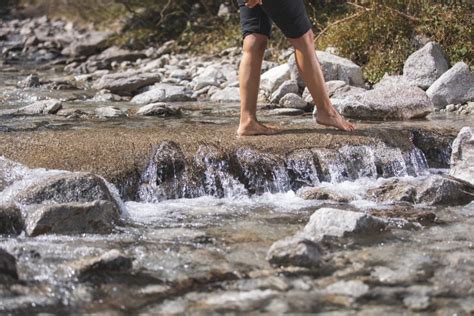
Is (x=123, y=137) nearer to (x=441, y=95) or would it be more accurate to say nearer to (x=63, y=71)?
(x=441, y=95)

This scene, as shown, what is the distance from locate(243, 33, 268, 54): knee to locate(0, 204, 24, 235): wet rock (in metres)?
2.12

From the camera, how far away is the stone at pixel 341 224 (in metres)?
3.95

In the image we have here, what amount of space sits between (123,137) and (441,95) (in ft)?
12.5

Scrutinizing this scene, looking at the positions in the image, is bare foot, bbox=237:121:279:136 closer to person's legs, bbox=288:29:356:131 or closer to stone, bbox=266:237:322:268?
person's legs, bbox=288:29:356:131

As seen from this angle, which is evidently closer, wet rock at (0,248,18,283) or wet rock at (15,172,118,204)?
wet rock at (0,248,18,283)

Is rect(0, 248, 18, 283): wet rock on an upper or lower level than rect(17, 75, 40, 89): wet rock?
lower

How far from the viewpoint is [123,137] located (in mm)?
5852

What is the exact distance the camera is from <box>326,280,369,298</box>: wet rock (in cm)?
317

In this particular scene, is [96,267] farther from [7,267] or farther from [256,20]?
[256,20]

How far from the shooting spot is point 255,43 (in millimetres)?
5480

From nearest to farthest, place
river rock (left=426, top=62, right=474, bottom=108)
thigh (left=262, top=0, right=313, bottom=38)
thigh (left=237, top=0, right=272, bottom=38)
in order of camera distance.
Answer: thigh (left=262, top=0, right=313, bottom=38) → thigh (left=237, top=0, right=272, bottom=38) → river rock (left=426, top=62, right=474, bottom=108)

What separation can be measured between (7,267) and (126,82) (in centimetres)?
706

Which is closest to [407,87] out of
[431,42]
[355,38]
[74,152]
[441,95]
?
[441,95]

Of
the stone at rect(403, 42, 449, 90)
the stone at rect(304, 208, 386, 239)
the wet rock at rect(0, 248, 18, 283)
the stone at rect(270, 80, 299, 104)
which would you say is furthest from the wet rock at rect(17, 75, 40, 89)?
the wet rock at rect(0, 248, 18, 283)
